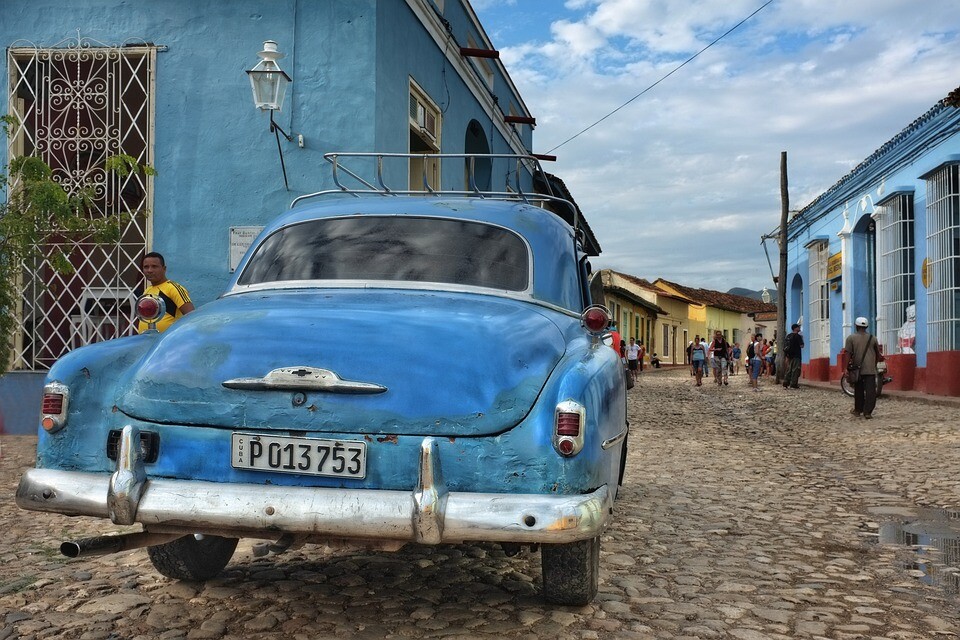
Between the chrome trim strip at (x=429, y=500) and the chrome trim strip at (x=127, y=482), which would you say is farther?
the chrome trim strip at (x=127, y=482)

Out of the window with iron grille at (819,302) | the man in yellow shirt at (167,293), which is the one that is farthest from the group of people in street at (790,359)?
the man in yellow shirt at (167,293)

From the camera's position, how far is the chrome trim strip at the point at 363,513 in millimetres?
2887

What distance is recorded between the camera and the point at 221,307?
3.73 m

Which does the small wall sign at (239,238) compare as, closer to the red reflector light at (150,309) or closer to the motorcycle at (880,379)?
the red reflector light at (150,309)

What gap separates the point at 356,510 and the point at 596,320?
1.49 m

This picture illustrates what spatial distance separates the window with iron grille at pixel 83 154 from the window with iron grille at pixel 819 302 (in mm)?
20016

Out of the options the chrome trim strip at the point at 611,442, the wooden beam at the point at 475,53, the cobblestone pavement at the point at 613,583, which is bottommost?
the cobblestone pavement at the point at 613,583

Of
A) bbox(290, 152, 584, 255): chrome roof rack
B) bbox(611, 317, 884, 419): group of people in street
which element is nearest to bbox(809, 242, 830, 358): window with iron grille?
bbox(611, 317, 884, 419): group of people in street

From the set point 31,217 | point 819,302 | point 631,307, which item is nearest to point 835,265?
point 819,302

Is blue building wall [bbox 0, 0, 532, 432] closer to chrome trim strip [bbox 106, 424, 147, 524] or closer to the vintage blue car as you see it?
the vintage blue car

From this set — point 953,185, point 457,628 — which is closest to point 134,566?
point 457,628

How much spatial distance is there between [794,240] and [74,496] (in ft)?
99.1

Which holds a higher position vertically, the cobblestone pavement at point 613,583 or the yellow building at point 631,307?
the yellow building at point 631,307

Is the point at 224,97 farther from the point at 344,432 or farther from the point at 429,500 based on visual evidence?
the point at 429,500
